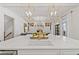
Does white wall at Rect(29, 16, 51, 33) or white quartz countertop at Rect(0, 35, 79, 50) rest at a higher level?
white wall at Rect(29, 16, 51, 33)

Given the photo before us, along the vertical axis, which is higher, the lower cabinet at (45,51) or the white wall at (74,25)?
the white wall at (74,25)

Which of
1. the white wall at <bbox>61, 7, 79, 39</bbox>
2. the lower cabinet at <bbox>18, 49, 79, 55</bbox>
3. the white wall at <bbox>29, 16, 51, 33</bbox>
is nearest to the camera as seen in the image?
the lower cabinet at <bbox>18, 49, 79, 55</bbox>

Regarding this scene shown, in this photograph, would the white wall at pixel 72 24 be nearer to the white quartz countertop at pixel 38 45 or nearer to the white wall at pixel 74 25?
the white wall at pixel 74 25

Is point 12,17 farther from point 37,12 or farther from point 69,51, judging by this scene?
point 69,51

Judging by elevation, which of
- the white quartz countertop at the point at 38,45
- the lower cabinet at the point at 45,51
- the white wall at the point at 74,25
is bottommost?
the lower cabinet at the point at 45,51

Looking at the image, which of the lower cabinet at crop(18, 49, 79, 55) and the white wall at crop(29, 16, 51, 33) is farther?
the white wall at crop(29, 16, 51, 33)

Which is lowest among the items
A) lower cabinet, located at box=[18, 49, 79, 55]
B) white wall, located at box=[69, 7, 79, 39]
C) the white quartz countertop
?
lower cabinet, located at box=[18, 49, 79, 55]

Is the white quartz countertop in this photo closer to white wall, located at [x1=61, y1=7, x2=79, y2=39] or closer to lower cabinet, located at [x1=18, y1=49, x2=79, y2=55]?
lower cabinet, located at [x1=18, y1=49, x2=79, y2=55]

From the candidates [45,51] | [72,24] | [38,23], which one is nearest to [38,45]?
[45,51]

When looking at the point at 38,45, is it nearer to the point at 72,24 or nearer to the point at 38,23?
the point at 38,23

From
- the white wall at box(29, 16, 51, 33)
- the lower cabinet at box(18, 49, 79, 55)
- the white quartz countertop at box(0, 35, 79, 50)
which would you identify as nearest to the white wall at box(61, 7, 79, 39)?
the white quartz countertop at box(0, 35, 79, 50)

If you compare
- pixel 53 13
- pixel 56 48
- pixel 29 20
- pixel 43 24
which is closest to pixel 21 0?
pixel 56 48

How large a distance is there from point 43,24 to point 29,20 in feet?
0.90

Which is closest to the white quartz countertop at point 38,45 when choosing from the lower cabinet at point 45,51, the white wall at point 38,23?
the lower cabinet at point 45,51
